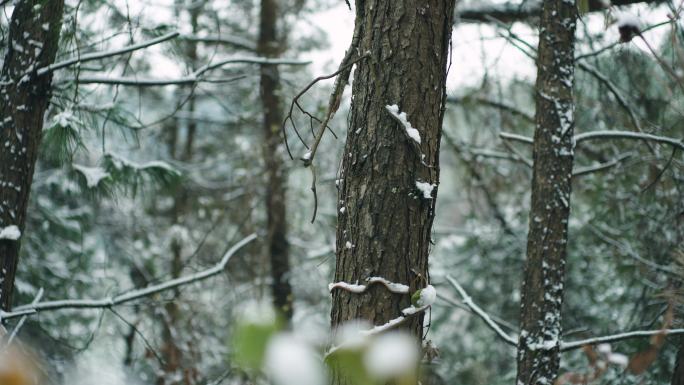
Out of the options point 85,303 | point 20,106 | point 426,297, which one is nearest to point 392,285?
point 426,297

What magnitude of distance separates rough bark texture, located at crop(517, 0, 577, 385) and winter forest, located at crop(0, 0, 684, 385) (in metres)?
0.01

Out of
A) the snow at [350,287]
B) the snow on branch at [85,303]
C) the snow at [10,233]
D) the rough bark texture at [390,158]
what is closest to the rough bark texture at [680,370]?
the rough bark texture at [390,158]

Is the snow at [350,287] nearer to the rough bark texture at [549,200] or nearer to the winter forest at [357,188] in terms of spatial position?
the winter forest at [357,188]

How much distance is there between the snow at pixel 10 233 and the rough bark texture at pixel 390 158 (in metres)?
2.28

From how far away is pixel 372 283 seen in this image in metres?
2.32

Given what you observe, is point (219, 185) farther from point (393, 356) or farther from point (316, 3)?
point (393, 356)

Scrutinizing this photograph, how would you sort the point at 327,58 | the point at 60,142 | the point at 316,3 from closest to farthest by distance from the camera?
the point at 60,142 → the point at 327,58 → the point at 316,3

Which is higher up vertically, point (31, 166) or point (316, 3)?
point (316, 3)

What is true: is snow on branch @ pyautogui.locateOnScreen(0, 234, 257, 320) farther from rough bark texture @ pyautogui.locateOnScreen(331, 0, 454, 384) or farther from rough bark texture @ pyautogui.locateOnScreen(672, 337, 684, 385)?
rough bark texture @ pyautogui.locateOnScreen(672, 337, 684, 385)

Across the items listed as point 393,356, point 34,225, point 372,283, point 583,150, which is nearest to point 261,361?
point 393,356

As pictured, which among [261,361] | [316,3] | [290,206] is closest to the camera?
[261,361]

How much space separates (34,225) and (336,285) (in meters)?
7.32

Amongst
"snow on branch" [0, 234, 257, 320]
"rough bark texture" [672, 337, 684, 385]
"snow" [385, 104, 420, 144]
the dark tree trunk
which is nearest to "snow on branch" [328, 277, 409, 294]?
"snow" [385, 104, 420, 144]

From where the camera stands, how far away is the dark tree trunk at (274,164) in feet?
27.7
